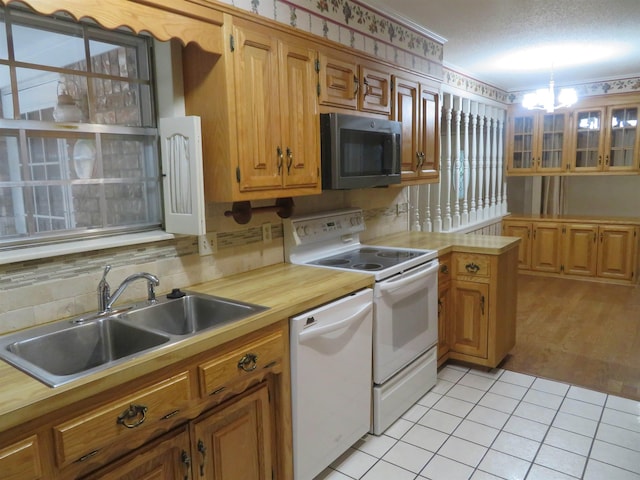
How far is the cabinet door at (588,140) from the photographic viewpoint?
18.2 ft

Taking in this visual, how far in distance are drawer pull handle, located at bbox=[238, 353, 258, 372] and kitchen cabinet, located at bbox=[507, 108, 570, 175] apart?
5399 millimetres

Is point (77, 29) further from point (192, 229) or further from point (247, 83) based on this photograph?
point (192, 229)

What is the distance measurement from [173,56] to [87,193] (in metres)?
0.70

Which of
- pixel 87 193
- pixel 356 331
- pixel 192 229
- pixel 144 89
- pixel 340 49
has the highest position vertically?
pixel 340 49

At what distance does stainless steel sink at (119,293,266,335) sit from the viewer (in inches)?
72.3

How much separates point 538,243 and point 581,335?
7.38 ft

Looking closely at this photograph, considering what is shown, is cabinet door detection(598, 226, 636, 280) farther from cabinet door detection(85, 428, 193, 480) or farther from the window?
cabinet door detection(85, 428, 193, 480)

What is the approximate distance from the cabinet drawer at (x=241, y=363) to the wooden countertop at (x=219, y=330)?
0.07m

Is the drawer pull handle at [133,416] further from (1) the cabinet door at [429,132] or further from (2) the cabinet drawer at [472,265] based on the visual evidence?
(1) the cabinet door at [429,132]

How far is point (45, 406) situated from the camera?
1.12 m

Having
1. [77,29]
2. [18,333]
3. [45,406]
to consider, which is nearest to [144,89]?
[77,29]

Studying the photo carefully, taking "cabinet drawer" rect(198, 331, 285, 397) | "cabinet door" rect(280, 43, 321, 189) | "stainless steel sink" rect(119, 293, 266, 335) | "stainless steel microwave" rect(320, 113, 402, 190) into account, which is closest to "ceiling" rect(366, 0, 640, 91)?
"stainless steel microwave" rect(320, 113, 402, 190)

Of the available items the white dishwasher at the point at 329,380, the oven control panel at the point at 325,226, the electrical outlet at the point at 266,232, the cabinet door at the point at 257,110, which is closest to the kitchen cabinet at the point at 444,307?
the oven control panel at the point at 325,226

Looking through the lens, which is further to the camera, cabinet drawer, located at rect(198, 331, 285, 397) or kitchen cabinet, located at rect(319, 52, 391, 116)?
kitchen cabinet, located at rect(319, 52, 391, 116)
